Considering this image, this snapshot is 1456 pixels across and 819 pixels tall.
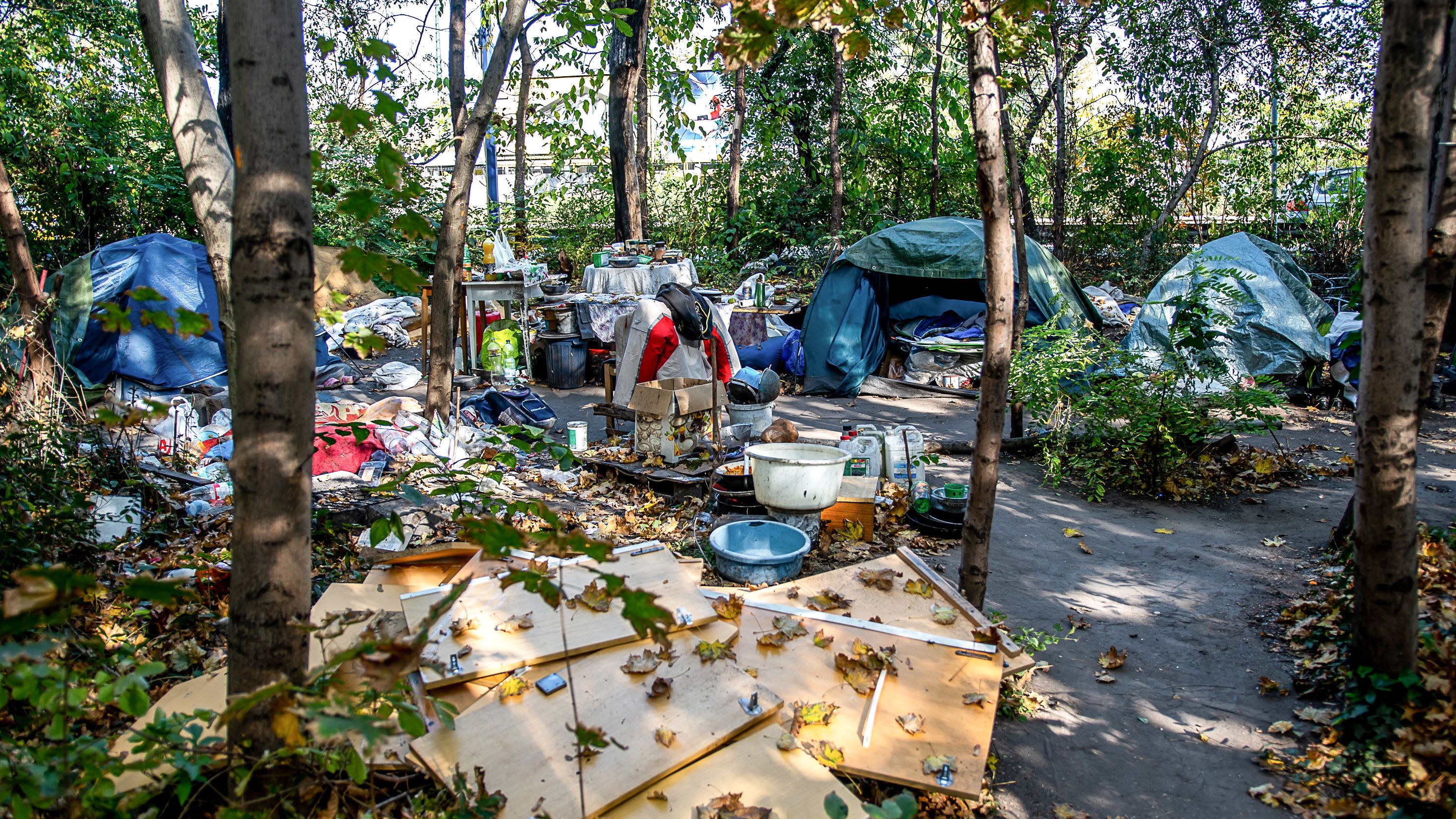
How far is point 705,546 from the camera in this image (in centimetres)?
497

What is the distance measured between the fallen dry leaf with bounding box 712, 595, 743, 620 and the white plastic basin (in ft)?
4.25

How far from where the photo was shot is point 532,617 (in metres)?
3.12

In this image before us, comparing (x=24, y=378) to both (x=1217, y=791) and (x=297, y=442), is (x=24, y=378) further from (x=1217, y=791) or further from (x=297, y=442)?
(x=1217, y=791)

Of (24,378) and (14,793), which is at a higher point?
(24,378)

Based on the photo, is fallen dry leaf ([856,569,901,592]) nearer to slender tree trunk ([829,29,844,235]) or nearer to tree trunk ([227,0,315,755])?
tree trunk ([227,0,315,755])

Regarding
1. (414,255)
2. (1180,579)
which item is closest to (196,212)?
(1180,579)

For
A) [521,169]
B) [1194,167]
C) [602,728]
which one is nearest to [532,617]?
[602,728]

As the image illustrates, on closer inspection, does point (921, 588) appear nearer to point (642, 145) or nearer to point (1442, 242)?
point (1442, 242)

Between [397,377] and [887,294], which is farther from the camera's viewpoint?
[887,294]

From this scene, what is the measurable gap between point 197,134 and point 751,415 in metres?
4.79

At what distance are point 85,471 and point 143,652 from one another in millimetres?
1808

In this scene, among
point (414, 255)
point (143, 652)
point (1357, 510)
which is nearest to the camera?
point (1357, 510)

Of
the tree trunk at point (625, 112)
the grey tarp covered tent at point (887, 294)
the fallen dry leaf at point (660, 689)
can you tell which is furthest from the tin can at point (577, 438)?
the tree trunk at point (625, 112)

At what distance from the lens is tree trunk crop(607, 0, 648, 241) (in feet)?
42.1
